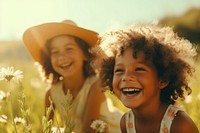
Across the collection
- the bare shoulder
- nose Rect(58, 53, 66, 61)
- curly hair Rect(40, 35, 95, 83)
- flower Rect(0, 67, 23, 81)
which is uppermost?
curly hair Rect(40, 35, 95, 83)

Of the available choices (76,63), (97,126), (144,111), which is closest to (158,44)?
(144,111)

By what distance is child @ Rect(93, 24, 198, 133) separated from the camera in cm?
225

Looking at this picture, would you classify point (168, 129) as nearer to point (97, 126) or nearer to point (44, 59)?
point (97, 126)

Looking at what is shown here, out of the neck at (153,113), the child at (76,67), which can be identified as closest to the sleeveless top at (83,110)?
the child at (76,67)

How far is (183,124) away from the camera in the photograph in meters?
2.28

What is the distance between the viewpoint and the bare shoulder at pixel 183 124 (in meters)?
2.26

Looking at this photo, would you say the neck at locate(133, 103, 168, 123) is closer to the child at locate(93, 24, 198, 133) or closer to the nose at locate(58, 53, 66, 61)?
the child at locate(93, 24, 198, 133)

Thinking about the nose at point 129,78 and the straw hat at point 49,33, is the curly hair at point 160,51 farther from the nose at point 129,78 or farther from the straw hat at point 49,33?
the straw hat at point 49,33

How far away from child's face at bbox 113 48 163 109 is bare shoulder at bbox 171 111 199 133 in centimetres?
17

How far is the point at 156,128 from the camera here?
7.88 ft

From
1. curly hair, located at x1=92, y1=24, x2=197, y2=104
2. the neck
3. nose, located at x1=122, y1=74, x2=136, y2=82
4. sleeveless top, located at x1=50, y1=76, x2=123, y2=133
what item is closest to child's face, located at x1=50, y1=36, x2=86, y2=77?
sleeveless top, located at x1=50, y1=76, x2=123, y2=133

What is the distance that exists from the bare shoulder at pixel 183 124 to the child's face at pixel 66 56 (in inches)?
38.6

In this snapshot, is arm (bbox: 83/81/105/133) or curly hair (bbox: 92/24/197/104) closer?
curly hair (bbox: 92/24/197/104)

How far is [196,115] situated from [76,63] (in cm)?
105
